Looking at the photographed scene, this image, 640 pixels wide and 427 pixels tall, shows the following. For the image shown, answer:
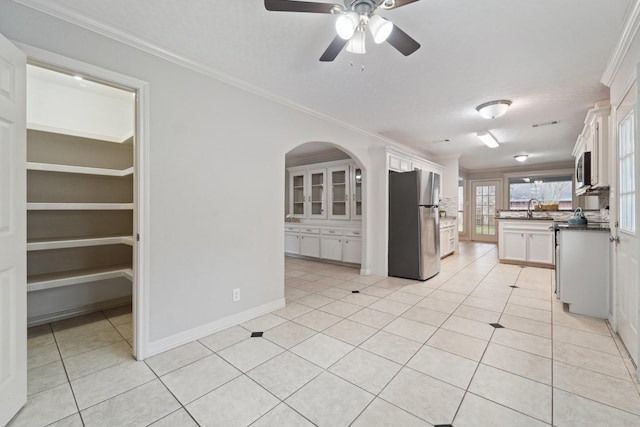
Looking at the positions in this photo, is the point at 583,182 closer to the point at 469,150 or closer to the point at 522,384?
the point at 469,150

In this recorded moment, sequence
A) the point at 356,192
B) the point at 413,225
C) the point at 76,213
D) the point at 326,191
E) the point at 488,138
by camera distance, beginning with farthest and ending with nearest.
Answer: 1. the point at 326,191
2. the point at 356,192
3. the point at 488,138
4. the point at 413,225
5. the point at 76,213

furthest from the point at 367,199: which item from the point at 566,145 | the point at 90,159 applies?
the point at 566,145

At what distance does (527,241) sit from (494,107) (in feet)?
10.4

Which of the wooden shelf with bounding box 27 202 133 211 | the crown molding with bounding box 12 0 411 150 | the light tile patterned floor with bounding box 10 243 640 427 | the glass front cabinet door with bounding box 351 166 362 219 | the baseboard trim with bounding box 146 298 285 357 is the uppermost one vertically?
the crown molding with bounding box 12 0 411 150

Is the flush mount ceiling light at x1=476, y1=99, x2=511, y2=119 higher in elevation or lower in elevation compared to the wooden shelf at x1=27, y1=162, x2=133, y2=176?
higher

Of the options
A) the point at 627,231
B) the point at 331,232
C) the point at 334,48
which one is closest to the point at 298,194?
the point at 331,232

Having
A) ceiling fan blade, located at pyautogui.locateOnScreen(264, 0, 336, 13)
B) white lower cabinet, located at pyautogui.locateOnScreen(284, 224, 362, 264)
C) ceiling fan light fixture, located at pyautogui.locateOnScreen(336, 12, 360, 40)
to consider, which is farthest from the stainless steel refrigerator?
ceiling fan blade, located at pyautogui.locateOnScreen(264, 0, 336, 13)

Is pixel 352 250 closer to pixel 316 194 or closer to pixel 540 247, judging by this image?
pixel 316 194

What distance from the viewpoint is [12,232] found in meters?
1.47

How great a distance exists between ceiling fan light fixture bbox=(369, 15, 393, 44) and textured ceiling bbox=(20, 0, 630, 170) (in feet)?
1.22

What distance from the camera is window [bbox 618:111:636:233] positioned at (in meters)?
2.01

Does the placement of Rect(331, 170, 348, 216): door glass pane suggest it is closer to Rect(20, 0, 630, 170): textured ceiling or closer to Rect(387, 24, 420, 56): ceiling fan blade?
Rect(20, 0, 630, 170): textured ceiling

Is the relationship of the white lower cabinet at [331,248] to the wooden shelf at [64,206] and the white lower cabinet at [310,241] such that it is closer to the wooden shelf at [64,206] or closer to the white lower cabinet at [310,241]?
the white lower cabinet at [310,241]

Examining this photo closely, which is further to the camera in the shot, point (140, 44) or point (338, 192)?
point (338, 192)
